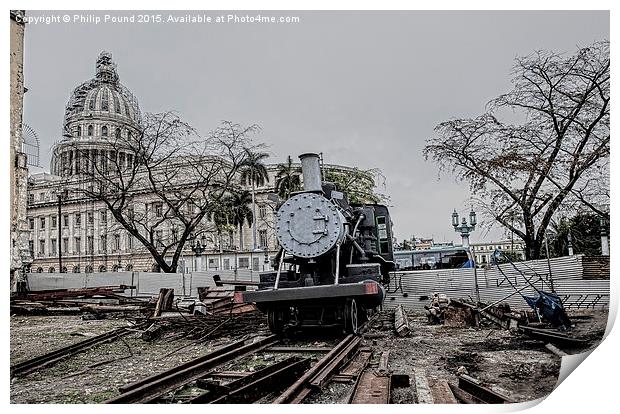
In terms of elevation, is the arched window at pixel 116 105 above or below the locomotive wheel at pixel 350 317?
above

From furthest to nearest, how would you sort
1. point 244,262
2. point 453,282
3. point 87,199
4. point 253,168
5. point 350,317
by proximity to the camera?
point 244,262 < point 253,168 < point 87,199 < point 453,282 < point 350,317

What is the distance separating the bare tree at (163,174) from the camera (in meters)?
16.2

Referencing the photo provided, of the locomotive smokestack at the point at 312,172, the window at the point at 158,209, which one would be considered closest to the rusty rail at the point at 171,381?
the locomotive smokestack at the point at 312,172

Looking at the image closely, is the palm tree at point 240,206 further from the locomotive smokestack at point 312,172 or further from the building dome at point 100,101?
the locomotive smokestack at point 312,172

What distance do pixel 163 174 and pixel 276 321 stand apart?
12235mm

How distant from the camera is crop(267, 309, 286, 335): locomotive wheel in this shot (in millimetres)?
7598

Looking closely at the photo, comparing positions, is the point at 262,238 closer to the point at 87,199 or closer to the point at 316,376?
the point at 87,199

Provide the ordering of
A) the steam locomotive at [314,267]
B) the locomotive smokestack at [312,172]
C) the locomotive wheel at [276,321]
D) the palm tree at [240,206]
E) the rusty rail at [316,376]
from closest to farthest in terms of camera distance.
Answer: the rusty rail at [316,376] < the steam locomotive at [314,267] < the locomotive smokestack at [312,172] < the locomotive wheel at [276,321] < the palm tree at [240,206]

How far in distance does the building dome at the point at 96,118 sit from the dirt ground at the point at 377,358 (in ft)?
12.7

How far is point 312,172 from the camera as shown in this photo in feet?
24.7

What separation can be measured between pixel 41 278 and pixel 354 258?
10723 mm

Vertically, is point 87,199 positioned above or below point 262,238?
above

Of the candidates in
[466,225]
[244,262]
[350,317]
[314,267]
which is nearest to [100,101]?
[314,267]
